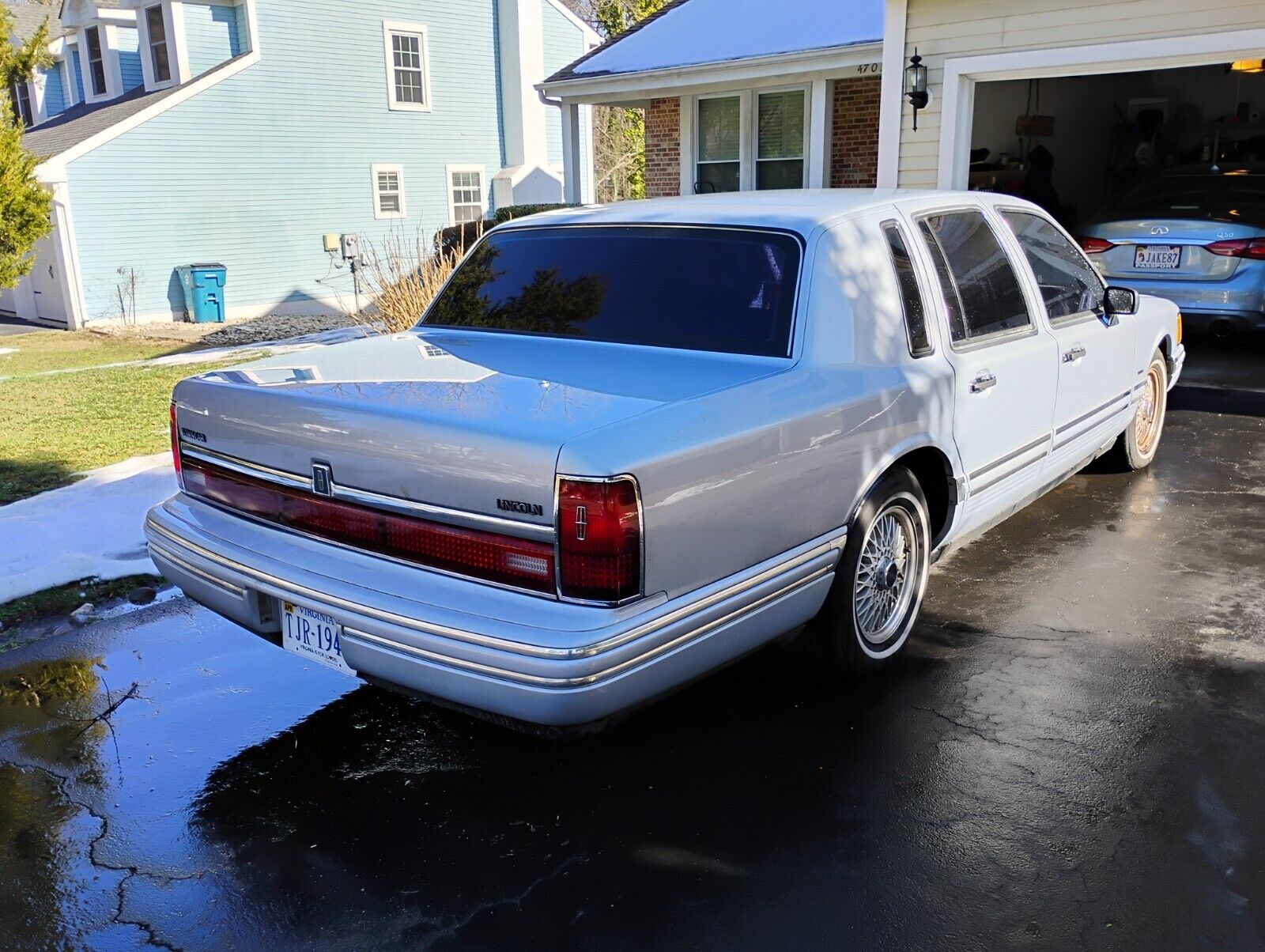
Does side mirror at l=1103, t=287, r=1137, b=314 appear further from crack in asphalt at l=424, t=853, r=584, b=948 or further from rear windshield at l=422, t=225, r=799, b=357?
crack in asphalt at l=424, t=853, r=584, b=948

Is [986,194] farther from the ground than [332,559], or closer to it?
farther from the ground

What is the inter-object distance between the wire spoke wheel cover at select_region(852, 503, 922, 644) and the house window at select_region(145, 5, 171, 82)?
2096cm

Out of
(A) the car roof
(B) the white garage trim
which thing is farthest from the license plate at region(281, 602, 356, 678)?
(B) the white garage trim

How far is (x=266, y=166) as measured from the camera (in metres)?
21.0

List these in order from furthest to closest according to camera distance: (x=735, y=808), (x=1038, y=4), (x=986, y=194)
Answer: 1. (x=1038, y=4)
2. (x=986, y=194)
3. (x=735, y=808)

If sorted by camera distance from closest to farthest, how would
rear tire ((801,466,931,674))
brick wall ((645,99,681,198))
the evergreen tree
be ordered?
rear tire ((801,466,931,674)) < the evergreen tree < brick wall ((645,99,681,198))

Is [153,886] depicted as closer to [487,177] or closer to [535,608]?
[535,608]

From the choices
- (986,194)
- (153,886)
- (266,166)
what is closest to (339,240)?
(266,166)

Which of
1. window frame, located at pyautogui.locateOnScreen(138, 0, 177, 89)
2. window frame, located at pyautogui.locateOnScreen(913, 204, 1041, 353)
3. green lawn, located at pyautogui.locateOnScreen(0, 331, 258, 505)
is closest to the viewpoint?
window frame, located at pyautogui.locateOnScreen(913, 204, 1041, 353)

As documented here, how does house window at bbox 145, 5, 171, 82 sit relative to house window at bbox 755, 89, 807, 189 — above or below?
above

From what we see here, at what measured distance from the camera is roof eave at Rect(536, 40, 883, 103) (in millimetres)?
12961

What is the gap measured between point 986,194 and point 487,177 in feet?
69.5

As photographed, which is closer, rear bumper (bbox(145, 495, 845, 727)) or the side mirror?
rear bumper (bbox(145, 495, 845, 727))

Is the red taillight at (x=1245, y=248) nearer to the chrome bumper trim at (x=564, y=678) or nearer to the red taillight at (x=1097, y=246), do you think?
the red taillight at (x=1097, y=246)
